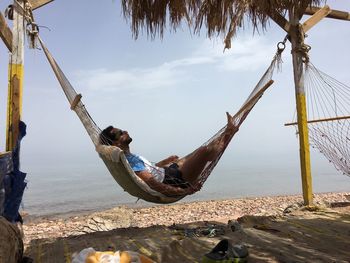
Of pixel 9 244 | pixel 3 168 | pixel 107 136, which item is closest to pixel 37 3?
pixel 107 136

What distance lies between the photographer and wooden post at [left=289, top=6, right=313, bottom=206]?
157 inches

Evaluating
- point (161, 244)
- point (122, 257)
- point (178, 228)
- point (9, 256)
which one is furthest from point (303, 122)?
point (9, 256)

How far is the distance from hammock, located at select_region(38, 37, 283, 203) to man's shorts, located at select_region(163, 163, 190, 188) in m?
0.10

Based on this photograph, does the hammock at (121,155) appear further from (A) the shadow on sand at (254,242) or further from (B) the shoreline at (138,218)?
(B) the shoreline at (138,218)

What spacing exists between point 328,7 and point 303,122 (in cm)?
145

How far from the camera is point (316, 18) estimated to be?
424cm

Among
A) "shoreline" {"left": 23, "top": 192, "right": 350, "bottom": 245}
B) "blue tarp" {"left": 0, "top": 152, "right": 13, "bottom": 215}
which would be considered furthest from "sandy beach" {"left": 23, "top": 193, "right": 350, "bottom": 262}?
"blue tarp" {"left": 0, "top": 152, "right": 13, "bottom": 215}

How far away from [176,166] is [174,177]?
165 millimetres

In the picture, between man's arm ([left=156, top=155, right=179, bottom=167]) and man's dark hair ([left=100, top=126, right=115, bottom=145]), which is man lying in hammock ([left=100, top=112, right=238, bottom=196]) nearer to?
man's dark hair ([left=100, top=126, right=115, bottom=145])

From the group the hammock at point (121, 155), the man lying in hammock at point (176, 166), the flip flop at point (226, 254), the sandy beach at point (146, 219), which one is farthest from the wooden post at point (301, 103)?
the flip flop at point (226, 254)

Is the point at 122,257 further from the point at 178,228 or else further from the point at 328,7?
the point at 328,7

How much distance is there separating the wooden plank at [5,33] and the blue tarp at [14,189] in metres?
0.82

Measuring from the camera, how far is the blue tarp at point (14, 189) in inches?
100

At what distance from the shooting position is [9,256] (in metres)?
1.89
